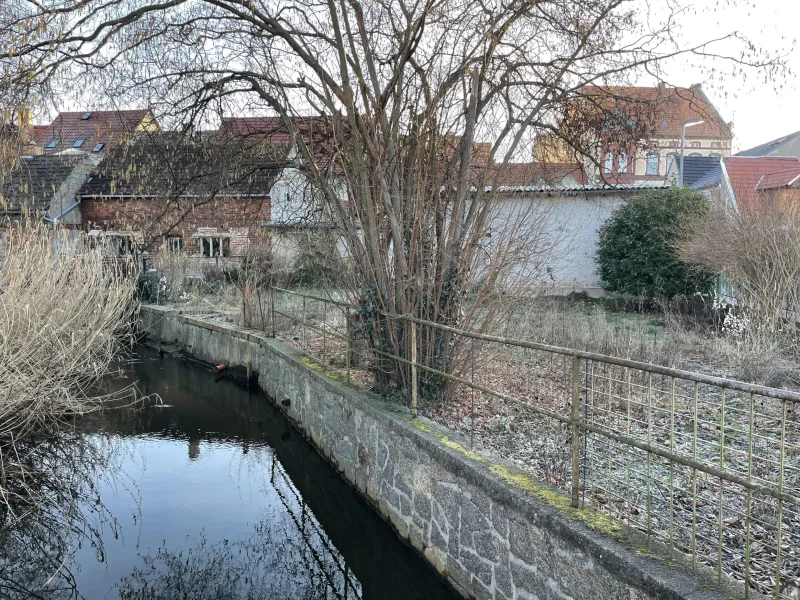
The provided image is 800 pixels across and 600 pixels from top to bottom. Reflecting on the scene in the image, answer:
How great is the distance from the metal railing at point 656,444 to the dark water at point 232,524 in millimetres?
1269

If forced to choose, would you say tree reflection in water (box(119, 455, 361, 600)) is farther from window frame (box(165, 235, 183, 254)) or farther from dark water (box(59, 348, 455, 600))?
window frame (box(165, 235, 183, 254))

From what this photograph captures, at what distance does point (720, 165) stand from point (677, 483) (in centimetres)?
1996

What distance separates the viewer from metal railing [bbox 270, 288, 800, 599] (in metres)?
2.98

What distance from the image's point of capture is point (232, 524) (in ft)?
21.5

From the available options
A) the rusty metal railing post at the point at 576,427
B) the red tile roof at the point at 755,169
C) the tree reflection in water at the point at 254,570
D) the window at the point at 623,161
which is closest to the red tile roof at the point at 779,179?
the red tile roof at the point at 755,169

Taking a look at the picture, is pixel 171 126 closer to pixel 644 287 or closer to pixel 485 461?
pixel 485 461

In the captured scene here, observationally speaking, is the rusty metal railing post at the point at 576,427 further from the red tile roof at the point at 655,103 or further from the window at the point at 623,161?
the window at the point at 623,161

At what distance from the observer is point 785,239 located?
911 cm

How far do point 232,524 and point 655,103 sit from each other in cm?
640

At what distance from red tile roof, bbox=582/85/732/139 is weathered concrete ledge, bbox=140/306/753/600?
14.6 ft

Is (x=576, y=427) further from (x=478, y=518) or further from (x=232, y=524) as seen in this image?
(x=232, y=524)

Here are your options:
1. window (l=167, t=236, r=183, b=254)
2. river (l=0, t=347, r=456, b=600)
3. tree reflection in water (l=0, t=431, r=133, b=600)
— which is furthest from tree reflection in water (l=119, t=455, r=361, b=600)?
window (l=167, t=236, r=183, b=254)

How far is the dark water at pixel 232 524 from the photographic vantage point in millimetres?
5338

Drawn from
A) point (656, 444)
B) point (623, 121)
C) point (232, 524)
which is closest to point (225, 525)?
point (232, 524)
